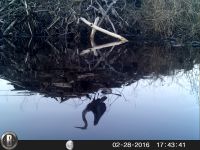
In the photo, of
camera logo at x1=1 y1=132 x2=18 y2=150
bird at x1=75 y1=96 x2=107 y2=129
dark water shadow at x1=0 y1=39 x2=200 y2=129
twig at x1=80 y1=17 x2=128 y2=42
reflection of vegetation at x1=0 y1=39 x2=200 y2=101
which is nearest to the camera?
camera logo at x1=1 y1=132 x2=18 y2=150

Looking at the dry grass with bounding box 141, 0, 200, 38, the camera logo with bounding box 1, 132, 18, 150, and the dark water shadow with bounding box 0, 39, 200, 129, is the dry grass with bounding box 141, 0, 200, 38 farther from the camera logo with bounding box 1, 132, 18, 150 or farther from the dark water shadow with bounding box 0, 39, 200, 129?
the camera logo with bounding box 1, 132, 18, 150

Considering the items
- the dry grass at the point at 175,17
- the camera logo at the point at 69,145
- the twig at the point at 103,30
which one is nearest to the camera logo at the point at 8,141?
the camera logo at the point at 69,145

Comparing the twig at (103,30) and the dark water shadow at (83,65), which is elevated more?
the twig at (103,30)

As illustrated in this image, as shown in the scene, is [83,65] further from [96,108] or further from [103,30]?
[96,108]

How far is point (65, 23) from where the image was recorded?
44.7 feet

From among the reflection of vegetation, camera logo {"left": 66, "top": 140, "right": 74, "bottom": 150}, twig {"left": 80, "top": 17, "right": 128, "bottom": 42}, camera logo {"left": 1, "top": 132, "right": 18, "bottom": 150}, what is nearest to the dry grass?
the reflection of vegetation

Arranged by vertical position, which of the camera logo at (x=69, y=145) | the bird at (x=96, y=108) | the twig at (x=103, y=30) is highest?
the twig at (x=103, y=30)

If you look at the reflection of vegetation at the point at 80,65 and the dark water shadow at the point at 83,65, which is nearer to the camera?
the dark water shadow at the point at 83,65

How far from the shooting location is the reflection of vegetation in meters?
7.86

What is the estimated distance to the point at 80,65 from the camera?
9695 mm

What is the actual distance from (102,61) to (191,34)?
12.2ft

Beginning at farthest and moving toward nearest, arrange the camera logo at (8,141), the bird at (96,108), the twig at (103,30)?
the twig at (103,30), the bird at (96,108), the camera logo at (8,141)

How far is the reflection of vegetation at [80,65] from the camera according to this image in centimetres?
786

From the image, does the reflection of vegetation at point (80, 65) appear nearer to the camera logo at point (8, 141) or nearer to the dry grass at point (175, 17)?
the dry grass at point (175, 17)
